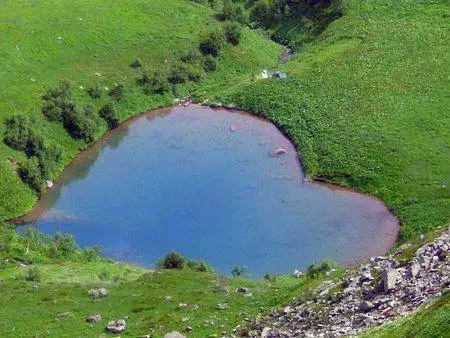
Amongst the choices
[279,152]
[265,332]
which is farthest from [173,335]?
[279,152]

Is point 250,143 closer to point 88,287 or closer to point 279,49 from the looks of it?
point 279,49

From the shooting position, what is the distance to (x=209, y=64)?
373 ft

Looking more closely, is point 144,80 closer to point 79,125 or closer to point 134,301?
point 79,125

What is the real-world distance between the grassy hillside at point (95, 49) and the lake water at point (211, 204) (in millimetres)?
6180

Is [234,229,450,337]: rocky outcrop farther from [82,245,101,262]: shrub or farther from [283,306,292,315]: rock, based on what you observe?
[82,245,101,262]: shrub

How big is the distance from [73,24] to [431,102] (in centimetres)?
5327

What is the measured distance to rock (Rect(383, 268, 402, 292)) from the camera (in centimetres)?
4553

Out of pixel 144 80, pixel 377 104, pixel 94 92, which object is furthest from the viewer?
pixel 144 80

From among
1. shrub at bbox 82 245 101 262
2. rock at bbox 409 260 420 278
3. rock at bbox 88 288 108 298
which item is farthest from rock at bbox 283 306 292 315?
shrub at bbox 82 245 101 262

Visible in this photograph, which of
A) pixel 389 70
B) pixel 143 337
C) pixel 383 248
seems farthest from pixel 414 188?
pixel 143 337

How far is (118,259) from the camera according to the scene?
75000 mm

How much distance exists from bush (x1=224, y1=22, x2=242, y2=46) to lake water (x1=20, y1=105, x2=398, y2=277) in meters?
20.1

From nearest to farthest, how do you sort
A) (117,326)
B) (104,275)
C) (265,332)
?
(265,332) < (117,326) < (104,275)

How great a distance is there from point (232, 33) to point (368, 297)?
76262mm
